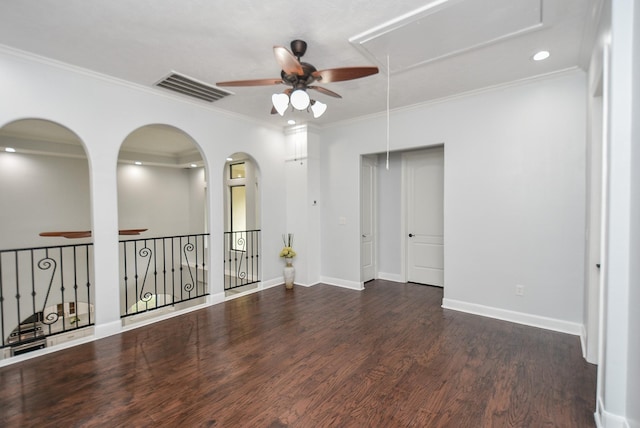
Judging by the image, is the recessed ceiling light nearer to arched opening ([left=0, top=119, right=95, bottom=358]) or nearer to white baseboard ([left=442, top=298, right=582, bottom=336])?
white baseboard ([left=442, top=298, right=582, bottom=336])

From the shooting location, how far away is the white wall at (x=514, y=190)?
345 cm

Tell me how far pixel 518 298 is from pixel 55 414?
183 inches

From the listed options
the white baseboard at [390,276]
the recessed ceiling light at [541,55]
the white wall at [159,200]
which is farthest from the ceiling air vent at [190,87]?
the white wall at [159,200]

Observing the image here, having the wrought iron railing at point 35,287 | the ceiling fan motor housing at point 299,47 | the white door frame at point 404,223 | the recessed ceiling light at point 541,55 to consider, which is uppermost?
the recessed ceiling light at point 541,55

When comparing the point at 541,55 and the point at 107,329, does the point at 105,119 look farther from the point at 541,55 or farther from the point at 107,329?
the point at 541,55

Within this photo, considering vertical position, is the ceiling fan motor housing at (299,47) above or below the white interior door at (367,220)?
above

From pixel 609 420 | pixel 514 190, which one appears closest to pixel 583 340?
pixel 609 420

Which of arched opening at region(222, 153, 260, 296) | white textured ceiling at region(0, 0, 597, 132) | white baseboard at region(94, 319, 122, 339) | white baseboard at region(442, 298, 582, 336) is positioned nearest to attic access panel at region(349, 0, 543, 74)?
white textured ceiling at region(0, 0, 597, 132)

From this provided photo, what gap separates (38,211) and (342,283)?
5.99 m

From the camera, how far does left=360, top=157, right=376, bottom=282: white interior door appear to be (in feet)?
18.0

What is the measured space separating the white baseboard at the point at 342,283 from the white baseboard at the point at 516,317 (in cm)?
144

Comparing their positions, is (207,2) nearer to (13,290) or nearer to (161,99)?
(161,99)

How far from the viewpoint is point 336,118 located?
5.21 meters

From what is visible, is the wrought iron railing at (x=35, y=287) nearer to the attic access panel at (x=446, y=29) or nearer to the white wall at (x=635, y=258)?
the attic access panel at (x=446, y=29)
